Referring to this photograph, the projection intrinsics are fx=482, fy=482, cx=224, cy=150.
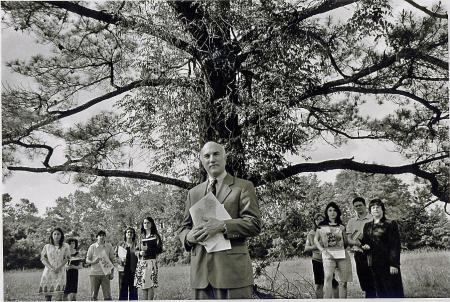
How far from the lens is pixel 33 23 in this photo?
4336mm

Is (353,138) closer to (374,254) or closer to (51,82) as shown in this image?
(374,254)

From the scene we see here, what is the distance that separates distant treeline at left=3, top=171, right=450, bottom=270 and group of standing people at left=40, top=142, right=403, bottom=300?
107 millimetres

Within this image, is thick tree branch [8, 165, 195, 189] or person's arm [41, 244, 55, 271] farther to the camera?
thick tree branch [8, 165, 195, 189]

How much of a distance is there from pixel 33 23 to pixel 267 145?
7.79ft

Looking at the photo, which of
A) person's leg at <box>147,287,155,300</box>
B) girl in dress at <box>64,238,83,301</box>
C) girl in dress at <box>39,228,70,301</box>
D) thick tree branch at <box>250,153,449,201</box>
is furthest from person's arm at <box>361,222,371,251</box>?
girl in dress at <box>39,228,70,301</box>

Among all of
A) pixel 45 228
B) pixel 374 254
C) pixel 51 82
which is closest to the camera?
pixel 374 254

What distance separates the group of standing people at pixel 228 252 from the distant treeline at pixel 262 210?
107 mm

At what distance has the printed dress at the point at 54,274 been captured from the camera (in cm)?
408

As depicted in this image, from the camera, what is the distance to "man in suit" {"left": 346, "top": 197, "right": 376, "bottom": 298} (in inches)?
146

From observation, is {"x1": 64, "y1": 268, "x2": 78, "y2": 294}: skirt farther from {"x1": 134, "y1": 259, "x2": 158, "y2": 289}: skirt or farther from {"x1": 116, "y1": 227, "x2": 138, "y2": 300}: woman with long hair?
{"x1": 134, "y1": 259, "x2": 158, "y2": 289}: skirt

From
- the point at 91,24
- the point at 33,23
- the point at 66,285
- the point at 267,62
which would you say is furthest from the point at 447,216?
the point at 33,23

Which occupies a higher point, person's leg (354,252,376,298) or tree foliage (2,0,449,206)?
tree foliage (2,0,449,206)

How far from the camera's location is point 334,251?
12.2ft

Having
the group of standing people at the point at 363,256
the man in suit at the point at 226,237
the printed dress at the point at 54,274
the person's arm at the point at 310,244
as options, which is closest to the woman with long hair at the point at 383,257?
the group of standing people at the point at 363,256
